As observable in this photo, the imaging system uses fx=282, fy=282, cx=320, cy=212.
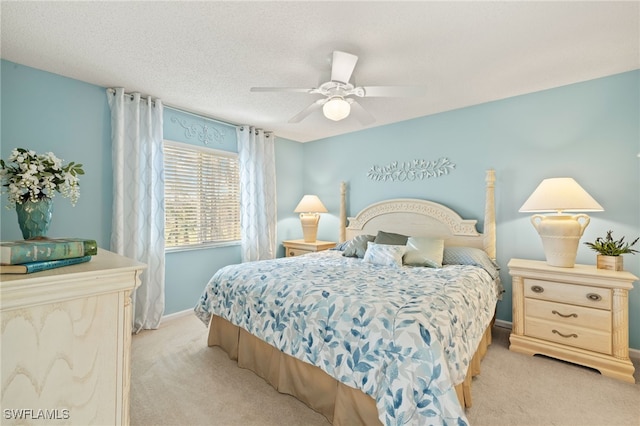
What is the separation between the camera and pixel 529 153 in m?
3.00

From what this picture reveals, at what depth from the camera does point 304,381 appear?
1.90 m

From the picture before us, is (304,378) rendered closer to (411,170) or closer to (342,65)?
(342,65)

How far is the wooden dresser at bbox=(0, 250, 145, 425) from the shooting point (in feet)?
2.48

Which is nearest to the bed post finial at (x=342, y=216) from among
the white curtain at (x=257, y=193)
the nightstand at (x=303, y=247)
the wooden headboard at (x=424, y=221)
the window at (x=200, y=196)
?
the wooden headboard at (x=424, y=221)

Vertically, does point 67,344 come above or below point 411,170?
below

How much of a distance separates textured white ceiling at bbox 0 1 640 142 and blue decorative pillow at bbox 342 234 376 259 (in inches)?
69.4

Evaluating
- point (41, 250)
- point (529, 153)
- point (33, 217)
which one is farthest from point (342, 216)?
point (41, 250)

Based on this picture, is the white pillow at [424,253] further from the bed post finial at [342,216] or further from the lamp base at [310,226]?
the lamp base at [310,226]

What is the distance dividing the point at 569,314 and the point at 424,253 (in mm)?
1232

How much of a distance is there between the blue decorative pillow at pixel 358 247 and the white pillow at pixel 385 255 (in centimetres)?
26

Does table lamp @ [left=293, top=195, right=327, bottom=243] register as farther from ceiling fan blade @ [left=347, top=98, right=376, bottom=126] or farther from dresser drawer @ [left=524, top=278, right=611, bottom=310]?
dresser drawer @ [left=524, top=278, right=611, bottom=310]

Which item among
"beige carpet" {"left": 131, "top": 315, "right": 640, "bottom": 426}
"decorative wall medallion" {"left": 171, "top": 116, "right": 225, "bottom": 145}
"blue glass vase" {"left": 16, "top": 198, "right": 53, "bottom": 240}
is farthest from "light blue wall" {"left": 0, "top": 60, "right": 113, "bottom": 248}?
"blue glass vase" {"left": 16, "top": 198, "right": 53, "bottom": 240}

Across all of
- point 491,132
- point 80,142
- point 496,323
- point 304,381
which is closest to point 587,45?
point 491,132

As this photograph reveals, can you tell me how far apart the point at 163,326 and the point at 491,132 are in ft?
14.3
